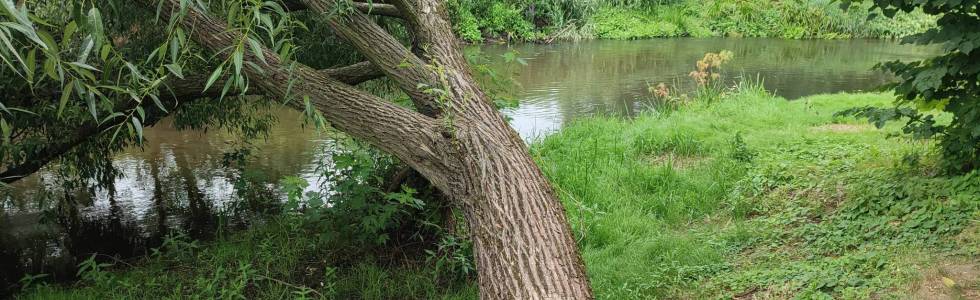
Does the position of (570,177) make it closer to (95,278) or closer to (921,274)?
(921,274)

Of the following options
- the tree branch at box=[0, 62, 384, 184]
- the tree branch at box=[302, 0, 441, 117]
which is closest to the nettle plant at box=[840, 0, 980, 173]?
the tree branch at box=[302, 0, 441, 117]

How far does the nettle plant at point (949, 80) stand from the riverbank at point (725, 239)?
0.19m

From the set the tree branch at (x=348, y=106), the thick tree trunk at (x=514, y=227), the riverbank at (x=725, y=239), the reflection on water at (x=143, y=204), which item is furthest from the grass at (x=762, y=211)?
the reflection on water at (x=143, y=204)

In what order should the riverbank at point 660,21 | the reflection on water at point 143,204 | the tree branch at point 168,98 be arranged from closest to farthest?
1. the tree branch at point 168,98
2. the reflection on water at point 143,204
3. the riverbank at point 660,21

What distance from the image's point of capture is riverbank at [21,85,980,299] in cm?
336

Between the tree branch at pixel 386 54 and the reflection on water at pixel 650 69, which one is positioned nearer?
the tree branch at pixel 386 54

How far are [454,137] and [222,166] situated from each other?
499 centimetres

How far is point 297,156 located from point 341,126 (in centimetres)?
458

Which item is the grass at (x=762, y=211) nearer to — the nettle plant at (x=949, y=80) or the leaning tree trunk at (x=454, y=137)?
the nettle plant at (x=949, y=80)

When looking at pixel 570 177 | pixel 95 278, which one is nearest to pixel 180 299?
pixel 95 278

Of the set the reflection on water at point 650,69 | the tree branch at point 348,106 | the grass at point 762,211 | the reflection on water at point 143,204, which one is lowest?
the reflection on water at point 143,204

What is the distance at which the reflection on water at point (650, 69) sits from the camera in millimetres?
10961

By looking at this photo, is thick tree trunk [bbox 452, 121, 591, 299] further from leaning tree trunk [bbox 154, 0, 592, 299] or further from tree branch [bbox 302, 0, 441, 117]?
tree branch [bbox 302, 0, 441, 117]

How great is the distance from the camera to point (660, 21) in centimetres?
2191
